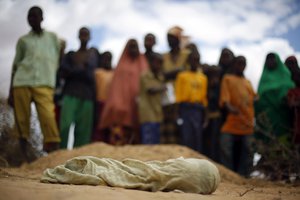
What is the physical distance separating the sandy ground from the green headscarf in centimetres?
105

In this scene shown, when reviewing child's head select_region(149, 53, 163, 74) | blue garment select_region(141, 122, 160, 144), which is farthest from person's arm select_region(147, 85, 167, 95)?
blue garment select_region(141, 122, 160, 144)

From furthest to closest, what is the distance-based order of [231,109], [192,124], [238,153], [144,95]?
[144,95] → [238,153] → [192,124] → [231,109]

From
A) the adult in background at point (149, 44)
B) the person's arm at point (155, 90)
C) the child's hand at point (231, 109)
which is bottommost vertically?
the child's hand at point (231, 109)

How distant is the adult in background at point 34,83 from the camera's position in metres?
6.44

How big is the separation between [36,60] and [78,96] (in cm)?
97

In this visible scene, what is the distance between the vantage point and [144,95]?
747 cm

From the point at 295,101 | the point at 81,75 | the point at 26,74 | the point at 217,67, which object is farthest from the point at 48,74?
the point at 295,101

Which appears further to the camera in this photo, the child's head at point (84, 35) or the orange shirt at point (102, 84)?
the orange shirt at point (102, 84)

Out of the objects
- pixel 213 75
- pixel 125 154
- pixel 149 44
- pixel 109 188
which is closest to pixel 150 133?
pixel 125 154

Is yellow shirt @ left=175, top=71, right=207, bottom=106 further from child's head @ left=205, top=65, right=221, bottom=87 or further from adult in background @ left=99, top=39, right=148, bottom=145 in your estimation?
adult in background @ left=99, top=39, right=148, bottom=145

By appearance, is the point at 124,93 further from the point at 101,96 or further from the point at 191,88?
the point at 191,88

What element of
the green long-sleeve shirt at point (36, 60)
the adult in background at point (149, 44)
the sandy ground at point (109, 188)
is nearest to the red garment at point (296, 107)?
the sandy ground at point (109, 188)

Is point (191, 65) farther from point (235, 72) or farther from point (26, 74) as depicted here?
point (26, 74)

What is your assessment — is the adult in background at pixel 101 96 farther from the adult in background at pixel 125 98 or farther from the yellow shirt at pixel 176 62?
the yellow shirt at pixel 176 62
